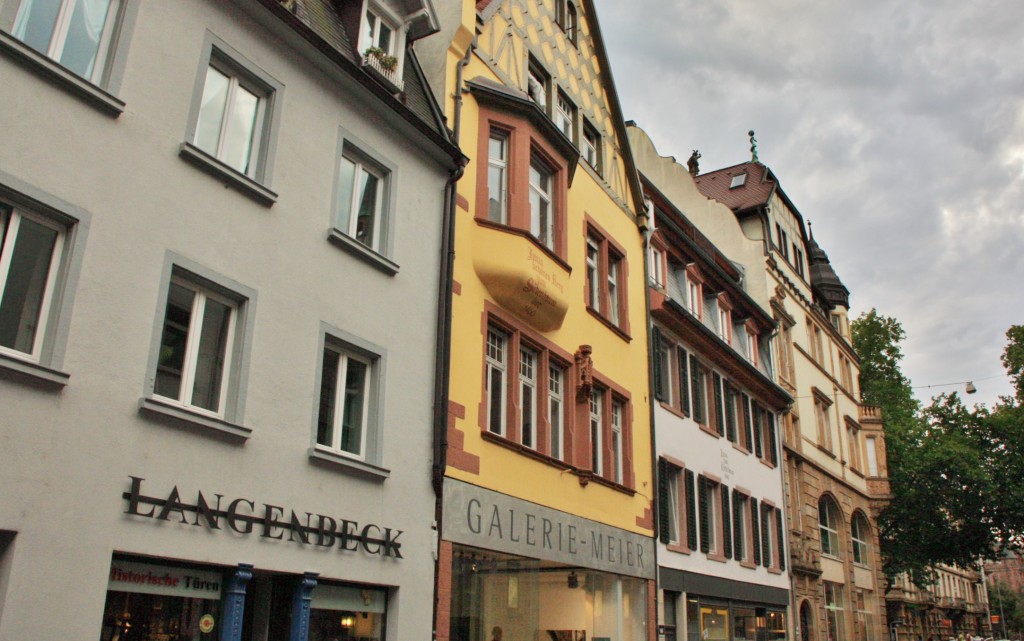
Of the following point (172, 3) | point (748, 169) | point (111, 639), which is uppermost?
point (748, 169)

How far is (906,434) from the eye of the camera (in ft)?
153

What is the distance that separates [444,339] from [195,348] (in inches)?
175

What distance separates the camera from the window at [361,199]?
41.4ft

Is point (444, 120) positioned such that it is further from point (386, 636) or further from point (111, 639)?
point (111, 639)

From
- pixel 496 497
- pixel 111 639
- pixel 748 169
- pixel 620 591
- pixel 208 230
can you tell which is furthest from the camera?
pixel 748 169

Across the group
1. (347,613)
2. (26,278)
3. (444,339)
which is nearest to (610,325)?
(444,339)

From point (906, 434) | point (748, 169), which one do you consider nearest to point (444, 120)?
point (748, 169)

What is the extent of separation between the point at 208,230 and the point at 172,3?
8.40 feet

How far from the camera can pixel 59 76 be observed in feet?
28.5

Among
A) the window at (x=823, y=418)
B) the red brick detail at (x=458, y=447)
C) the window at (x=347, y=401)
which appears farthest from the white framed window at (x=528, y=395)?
the window at (x=823, y=418)

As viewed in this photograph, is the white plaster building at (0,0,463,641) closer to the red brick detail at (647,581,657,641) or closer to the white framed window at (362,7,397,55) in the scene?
the white framed window at (362,7,397,55)

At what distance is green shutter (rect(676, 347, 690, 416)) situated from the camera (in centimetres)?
2275

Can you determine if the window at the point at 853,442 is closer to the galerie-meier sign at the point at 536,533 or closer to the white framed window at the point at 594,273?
the galerie-meier sign at the point at 536,533

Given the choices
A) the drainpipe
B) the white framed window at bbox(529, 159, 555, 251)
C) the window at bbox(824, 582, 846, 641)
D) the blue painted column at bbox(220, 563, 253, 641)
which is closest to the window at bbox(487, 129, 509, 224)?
the white framed window at bbox(529, 159, 555, 251)
